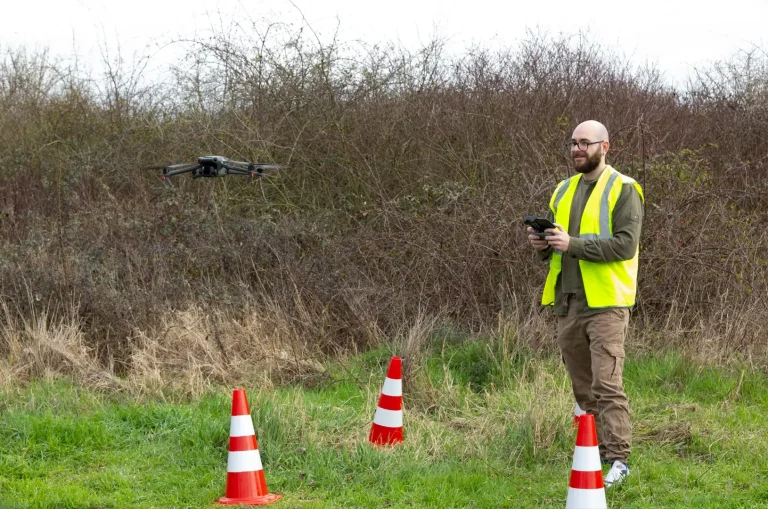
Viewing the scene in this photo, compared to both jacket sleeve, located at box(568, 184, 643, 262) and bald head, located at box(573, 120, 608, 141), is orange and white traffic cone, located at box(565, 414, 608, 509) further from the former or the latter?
bald head, located at box(573, 120, 608, 141)

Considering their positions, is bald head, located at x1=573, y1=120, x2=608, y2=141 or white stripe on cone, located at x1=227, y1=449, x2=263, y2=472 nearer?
white stripe on cone, located at x1=227, y1=449, x2=263, y2=472

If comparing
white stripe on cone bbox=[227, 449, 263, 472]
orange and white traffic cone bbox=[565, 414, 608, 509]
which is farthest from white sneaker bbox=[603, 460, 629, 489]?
white stripe on cone bbox=[227, 449, 263, 472]

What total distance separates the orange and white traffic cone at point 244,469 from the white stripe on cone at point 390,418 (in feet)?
3.51

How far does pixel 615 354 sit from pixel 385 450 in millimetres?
1490

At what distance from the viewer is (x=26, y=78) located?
16.3m

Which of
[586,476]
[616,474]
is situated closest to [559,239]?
[616,474]

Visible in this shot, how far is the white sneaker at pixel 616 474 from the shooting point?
4.92 metres

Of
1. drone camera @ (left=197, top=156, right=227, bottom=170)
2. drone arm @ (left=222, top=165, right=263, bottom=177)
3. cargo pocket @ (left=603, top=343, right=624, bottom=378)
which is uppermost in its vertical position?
drone camera @ (left=197, top=156, right=227, bottom=170)

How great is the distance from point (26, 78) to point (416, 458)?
13.7m

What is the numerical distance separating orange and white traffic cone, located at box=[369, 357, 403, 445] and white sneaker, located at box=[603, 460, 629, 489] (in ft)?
4.47

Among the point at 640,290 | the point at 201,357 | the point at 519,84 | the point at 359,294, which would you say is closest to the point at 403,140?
the point at 519,84

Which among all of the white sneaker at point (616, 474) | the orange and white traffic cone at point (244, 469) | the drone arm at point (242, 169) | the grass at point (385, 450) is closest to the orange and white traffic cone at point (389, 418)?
the grass at point (385, 450)

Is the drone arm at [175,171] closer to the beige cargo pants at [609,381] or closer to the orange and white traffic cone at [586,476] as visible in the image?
the beige cargo pants at [609,381]

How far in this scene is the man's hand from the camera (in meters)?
5.00
